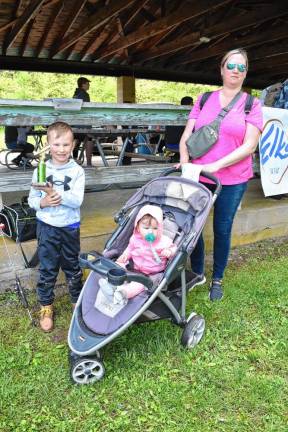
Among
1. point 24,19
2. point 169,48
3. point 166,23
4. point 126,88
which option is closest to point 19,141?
point 24,19

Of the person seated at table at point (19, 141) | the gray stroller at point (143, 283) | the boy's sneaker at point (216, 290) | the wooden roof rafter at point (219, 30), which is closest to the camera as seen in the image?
the gray stroller at point (143, 283)

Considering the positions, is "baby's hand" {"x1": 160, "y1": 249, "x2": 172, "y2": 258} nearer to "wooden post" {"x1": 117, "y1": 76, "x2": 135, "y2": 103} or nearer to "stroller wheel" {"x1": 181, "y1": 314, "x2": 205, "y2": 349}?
"stroller wheel" {"x1": 181, "y1": 314, "x2": 205, "y2": 349}

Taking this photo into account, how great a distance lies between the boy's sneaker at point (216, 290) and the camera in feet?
11.3

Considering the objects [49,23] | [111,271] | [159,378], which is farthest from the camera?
[49,23]

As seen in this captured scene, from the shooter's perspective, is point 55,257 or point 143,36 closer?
point 55,257

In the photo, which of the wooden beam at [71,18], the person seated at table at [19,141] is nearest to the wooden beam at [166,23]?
the wooden beam at [71,18]

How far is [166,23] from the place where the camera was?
7.04m

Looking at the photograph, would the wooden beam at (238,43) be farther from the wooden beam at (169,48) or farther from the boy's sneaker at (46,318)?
the boy's sneaker at (46,318)

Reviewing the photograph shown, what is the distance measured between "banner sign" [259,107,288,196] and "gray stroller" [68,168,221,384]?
1798 mm

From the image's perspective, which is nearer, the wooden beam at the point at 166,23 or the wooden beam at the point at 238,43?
the wooden beam at the point at 166,23

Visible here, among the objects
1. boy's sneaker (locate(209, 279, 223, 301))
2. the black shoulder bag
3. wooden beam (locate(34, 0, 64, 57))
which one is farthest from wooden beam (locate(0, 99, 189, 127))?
wooden beam (locate(34, 0, 64, 57))

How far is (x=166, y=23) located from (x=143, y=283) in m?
6.02

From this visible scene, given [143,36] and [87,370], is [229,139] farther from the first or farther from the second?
[143,36]

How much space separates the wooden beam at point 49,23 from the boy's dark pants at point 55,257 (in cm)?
573
